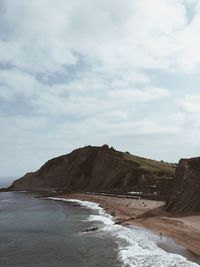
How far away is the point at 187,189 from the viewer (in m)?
69.9

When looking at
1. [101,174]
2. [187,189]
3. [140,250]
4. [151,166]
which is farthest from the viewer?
[101,174]

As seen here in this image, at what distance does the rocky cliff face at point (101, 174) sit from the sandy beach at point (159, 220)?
63.7 ft

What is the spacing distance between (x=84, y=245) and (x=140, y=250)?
6.88m

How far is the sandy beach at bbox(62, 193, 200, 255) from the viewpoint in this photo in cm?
4502

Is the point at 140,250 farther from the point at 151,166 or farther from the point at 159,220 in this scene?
the point at 151,166

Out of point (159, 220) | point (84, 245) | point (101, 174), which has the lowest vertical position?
point (84, 245)

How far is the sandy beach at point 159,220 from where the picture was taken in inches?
1772

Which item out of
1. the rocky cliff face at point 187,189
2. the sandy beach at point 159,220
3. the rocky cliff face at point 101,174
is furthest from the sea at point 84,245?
the rocky cliff face at point 101,174

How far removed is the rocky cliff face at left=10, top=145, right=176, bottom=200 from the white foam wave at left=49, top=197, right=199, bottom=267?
155 ft

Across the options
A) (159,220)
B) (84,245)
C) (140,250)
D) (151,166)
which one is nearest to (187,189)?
(159,220)

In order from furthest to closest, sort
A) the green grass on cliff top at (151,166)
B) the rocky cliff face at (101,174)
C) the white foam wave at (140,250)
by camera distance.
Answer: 1. the green grass on cliff top at (151,166)
2. the rocky cliff face at (101,174)
3. the white foam wave at (140,250)

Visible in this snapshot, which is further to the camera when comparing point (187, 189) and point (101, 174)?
point (101, 174)

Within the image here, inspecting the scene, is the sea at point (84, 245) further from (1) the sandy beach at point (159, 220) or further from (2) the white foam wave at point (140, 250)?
(1) the sandy beach at point (159, 220)

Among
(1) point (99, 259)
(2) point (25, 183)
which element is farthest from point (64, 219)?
(2) point (25, 183)
